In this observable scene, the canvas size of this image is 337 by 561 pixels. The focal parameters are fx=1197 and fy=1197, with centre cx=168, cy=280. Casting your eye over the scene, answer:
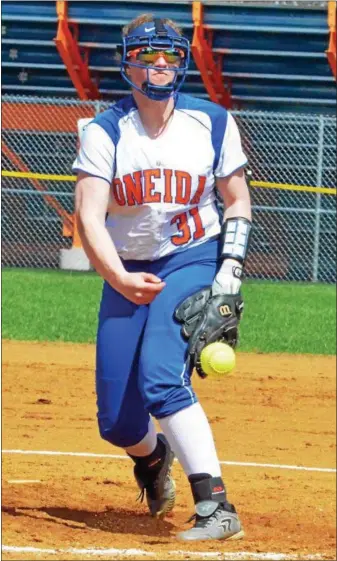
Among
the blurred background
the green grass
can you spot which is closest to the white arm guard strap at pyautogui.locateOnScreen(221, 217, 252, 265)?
the green grass

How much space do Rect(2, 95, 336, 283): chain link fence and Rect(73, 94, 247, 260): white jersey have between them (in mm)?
12984

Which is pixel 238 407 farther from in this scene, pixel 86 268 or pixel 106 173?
pixel 86 268

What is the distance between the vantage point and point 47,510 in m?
5.92

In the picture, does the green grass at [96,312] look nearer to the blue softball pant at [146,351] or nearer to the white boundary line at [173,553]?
the blue softball pant at [146,351]

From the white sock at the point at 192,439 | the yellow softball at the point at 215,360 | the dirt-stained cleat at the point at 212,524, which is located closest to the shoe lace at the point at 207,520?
the dirt-stained cleat at the point at 212,524

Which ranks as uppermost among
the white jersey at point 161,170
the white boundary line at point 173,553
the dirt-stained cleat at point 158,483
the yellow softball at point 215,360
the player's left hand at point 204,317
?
the white jersey at point 161,170

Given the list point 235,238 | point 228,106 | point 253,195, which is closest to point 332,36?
point 228,106

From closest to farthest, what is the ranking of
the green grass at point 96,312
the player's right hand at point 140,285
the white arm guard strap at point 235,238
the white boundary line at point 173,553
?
the white boundary line at point 173,553
the player's right hand at point 140,285
the white arm guard strap at point 235,238
the green grass at point 96,312

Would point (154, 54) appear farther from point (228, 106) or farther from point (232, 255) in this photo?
point (228, 106)

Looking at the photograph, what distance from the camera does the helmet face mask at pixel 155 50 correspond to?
17.3ft

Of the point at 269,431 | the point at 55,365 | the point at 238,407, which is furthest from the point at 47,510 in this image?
the point at 55,365

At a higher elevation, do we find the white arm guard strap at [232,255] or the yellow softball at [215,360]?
the white arm guard strap at [232,255]

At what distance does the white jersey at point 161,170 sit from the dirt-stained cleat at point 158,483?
45.5 inches

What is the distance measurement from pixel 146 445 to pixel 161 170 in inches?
55.3
